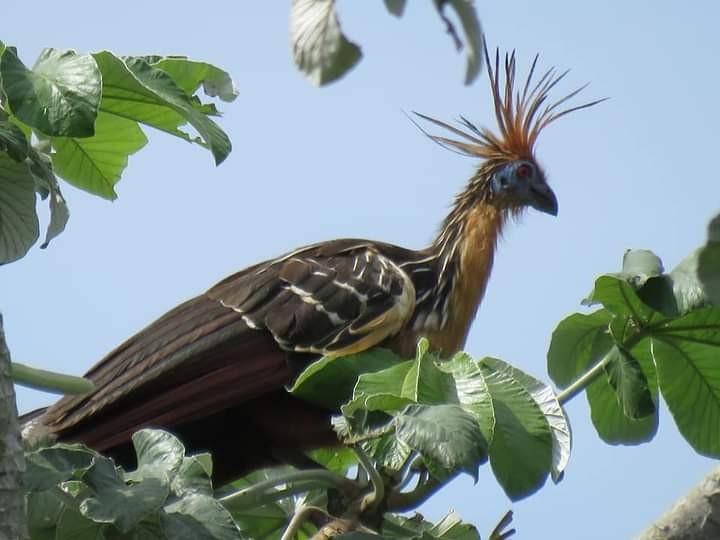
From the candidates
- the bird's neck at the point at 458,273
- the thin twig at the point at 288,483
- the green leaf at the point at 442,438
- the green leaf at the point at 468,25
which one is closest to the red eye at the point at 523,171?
the bird's neck at the point at 458,273

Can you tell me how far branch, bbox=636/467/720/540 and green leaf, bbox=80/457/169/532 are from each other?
1.08m

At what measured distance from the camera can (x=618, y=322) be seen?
3000 mm

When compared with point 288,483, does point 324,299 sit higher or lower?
higher

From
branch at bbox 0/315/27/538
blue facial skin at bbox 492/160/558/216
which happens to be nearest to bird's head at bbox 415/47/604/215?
blue facial skin at bbox 492/160/558/216

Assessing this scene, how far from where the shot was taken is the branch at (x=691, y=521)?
2662mm

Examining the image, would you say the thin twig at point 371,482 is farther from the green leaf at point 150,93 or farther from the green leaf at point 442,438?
the green leaf at point 150,93

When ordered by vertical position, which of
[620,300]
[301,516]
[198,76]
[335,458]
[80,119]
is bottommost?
[335,458]

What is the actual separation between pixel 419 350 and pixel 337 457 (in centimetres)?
146

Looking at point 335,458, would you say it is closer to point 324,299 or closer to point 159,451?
point 324,299

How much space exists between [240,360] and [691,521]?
167 cm

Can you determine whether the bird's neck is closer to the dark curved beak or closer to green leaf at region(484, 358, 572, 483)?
the dark curved beak

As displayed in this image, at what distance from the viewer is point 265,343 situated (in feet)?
13.1

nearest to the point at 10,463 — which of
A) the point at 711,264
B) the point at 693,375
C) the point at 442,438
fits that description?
the point at 442,438

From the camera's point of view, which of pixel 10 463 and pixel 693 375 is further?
pixel 693 375
